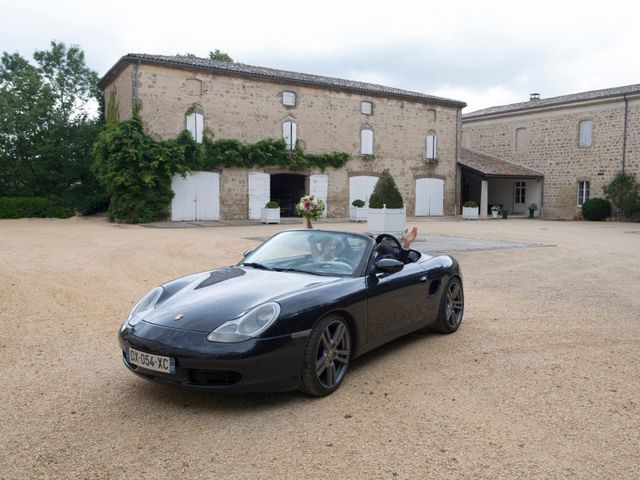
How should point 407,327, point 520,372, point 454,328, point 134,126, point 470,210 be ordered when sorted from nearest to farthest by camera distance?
1. point 520,372
2. point 407,327
3. point 454,328
4. point 134,126
5. point 470,210

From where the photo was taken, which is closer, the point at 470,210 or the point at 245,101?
the point at 245,101

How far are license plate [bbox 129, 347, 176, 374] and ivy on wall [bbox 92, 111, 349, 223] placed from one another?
19.2 metres

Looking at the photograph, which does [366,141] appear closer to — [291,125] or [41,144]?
[291,125]

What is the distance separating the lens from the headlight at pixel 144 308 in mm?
3881

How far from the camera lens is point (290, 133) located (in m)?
26.5

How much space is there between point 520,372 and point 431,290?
4.03ft

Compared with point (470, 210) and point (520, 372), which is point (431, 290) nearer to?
point (520, 372)

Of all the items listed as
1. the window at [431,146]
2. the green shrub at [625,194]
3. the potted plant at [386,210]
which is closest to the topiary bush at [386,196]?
the potted plant at [386,210]

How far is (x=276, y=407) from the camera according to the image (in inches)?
142

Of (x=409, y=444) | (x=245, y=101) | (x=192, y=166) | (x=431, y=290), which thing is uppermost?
(x=245, y=101)

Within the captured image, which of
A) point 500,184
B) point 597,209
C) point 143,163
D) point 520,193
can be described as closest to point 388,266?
point 143,163

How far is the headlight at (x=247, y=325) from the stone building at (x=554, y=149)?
29752 millimetres

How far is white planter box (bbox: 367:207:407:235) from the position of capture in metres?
15.0

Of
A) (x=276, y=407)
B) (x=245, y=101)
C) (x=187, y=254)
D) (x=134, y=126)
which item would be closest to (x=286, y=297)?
(x=276, y=407)
